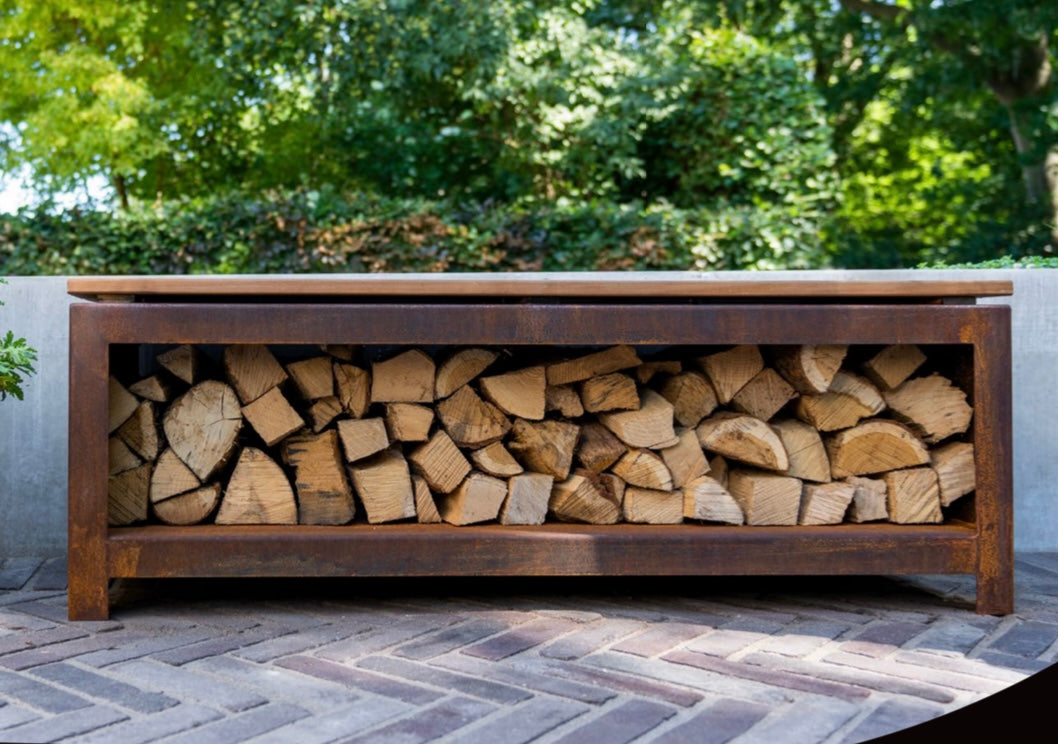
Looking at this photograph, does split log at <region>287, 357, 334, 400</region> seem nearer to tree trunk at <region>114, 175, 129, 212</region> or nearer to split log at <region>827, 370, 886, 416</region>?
split log at <region>827, 370, 886, 416</region>

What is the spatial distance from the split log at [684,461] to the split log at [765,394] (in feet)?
0.65

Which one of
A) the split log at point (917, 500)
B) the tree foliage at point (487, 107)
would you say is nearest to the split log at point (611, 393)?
the split log at point (917, 500)

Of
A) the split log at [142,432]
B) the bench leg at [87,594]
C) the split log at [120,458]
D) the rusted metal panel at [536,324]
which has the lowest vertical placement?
the bench leg at [87,594]

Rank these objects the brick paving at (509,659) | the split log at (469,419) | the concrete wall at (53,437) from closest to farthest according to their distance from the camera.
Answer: the brick paving at (509,659), the split log at (469,419), the concrete wall at (53,437)

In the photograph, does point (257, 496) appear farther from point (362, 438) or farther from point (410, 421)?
point (410, 421)

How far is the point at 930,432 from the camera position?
2.63m

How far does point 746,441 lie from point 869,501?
0.38 meters

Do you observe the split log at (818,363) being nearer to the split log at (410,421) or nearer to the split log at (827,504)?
the split log at (827,504)

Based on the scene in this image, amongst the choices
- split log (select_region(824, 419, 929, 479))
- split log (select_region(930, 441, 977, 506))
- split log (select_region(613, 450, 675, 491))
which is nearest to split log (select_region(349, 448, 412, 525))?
split log (select_region(613, 450, 675, 491))

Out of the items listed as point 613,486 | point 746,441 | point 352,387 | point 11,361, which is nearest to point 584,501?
point 613,486

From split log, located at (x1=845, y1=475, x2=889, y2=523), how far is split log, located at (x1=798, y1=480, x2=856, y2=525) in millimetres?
24

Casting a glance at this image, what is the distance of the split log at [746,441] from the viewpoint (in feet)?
8.55

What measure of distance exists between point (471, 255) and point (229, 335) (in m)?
2.91

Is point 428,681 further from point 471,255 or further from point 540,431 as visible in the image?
point 471,255
